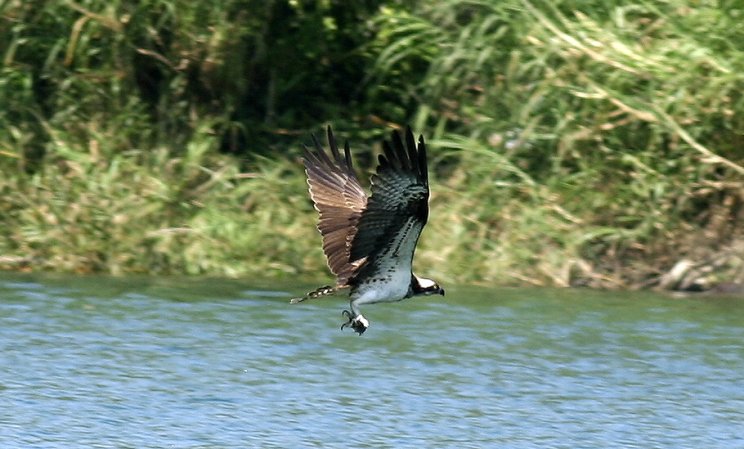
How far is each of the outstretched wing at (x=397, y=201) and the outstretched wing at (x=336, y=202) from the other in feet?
0.85

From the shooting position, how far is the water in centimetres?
684

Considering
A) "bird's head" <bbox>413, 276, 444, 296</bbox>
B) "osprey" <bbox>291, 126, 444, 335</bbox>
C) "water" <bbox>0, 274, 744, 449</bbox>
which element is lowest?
"water" <bbox>0, 274, 744, 449</bbox>

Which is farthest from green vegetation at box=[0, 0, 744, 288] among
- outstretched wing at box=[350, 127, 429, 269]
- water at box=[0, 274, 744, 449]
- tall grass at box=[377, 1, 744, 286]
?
outstretched wing at box=[350, 127, 429, 269]

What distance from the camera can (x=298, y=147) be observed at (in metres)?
11.4

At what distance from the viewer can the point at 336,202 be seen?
670cm

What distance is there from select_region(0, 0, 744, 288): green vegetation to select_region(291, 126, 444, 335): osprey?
142 inches

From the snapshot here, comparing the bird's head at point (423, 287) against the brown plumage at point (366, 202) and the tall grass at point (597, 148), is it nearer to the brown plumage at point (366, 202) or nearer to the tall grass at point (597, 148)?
the brown plumage at point (366, 202)

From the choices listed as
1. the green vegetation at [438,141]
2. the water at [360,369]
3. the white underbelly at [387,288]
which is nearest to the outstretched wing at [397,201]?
the white underbelly at [387,288]

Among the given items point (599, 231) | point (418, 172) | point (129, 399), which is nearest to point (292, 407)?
point (129, 399)

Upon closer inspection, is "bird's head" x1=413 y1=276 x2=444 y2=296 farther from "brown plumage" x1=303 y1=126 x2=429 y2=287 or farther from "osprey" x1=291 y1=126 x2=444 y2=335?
"brown plumage" x1=303 y1=126 x2=429 y2=287

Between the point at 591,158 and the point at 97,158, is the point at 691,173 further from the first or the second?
the point at 97,158

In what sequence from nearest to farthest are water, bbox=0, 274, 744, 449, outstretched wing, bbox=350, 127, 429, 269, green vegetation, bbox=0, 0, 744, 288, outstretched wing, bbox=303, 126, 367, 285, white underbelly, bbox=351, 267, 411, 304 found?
outstretched wing, bbox=350, 127, 429, 269, white underbelly, bbox=351, 267, 411, 304, outstretched wing, bbox=303, 126, 367, 285, water, bbox=0, 274, 744, 449, green vegetation, bbox=0, 0, 744, 288

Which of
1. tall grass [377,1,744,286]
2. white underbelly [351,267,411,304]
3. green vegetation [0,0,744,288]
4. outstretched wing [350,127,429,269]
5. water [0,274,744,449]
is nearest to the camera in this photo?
outstretched wing [350,127,429,269]

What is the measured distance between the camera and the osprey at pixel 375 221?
585cm
